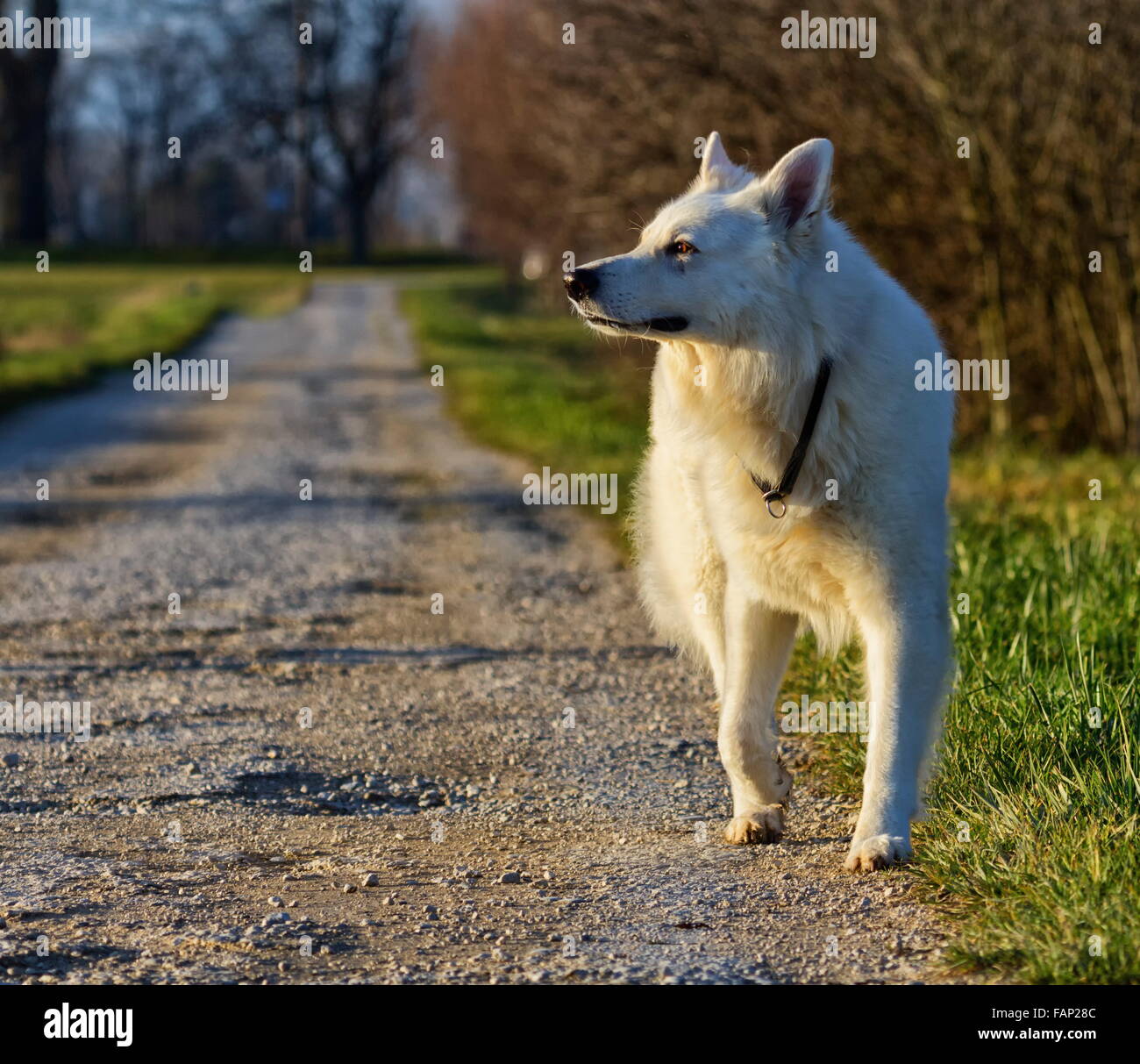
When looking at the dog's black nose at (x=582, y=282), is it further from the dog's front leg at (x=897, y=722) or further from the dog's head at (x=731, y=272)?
the dog's front leg at (x=897, y=722)

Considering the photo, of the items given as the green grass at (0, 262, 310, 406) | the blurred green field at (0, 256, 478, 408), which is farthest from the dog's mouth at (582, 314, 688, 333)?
the blurred green field at (0, 256, 478, 408)

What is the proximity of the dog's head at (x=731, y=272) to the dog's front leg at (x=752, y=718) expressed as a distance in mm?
816

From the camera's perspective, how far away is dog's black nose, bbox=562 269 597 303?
4.16m

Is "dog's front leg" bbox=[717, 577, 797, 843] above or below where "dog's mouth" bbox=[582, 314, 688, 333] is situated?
below

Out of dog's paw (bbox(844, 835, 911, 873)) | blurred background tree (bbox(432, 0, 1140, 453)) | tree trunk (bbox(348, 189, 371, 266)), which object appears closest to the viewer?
dog's paw (bbox(844, 835, 911, 873))

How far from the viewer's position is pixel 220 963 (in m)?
3.47

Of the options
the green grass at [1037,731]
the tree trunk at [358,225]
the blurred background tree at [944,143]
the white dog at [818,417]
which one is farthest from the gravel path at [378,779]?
the tree trunk at [358,225]

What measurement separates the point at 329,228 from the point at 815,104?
303 ft

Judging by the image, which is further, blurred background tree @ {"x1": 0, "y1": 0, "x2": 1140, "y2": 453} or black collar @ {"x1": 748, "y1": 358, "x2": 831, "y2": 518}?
blurred background tree @ {"x1": 0, "y1": 0, "x2": 1140, "y2": 453}

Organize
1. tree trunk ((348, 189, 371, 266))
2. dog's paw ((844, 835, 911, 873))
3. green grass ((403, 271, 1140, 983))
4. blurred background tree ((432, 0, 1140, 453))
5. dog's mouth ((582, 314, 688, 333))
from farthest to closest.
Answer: tree trunk ((348, 189, 371, 266)) < blurred background tree ((432, 0, 1140, 453)) < dog's mouth ((582, 314, 688, 333)) < dog's paw ((844, 835, 911, 873)) < green grass ((403, 271, 1140, 983))

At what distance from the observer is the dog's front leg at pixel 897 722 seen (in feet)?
13.4

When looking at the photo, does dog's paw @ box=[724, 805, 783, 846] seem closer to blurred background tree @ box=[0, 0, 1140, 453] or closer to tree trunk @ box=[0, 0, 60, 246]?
blurred background tree @ box=[0, 0, 1140, 453]

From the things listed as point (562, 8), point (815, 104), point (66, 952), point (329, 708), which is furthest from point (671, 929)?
point (562, 8)

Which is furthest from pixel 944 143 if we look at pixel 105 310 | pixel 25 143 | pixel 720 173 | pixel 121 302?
pixel 25 143
